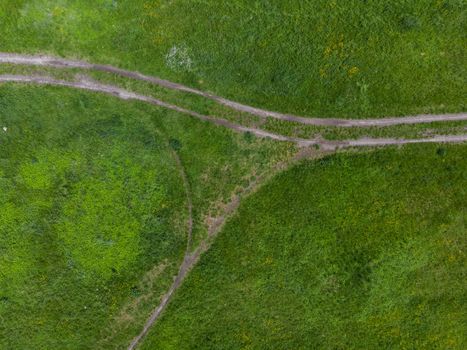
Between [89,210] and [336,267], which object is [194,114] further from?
[336,267]

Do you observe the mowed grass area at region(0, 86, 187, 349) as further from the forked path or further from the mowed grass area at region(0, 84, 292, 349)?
the forked path

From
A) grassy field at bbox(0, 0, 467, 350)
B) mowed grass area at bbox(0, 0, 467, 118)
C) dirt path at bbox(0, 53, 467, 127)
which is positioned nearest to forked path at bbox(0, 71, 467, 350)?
grassy field at bbox(0, 0, 467, 350)

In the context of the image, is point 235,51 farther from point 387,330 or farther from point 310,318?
point 387,330

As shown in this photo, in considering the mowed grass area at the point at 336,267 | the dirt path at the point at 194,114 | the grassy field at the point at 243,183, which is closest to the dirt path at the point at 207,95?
the grassy field at the point at 243,183

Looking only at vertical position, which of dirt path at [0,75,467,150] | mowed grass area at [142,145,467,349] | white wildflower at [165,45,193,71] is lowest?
mowed grass area at [142,145,467,349]

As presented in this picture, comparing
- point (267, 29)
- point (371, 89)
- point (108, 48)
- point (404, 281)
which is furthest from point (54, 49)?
point (404, 281)
